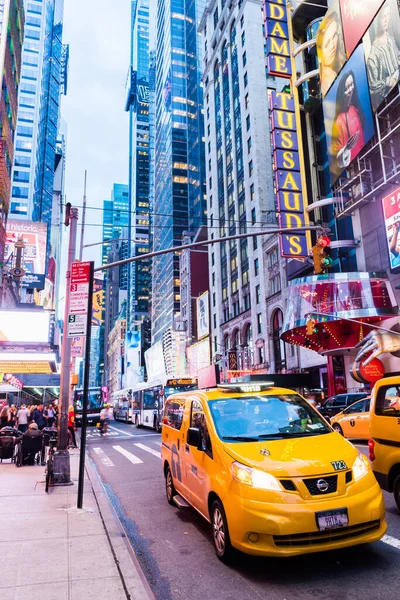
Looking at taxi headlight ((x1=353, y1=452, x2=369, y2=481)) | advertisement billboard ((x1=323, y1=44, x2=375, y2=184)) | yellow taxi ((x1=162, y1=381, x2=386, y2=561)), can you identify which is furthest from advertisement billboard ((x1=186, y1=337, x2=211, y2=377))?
taxi headlight ((x1=353, y1=452, x2=369, y2=481))

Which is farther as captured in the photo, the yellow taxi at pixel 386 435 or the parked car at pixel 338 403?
the parked car at pixel 338 403

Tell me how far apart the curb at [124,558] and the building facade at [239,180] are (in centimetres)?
4349

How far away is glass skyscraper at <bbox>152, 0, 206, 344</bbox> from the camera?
127 metres

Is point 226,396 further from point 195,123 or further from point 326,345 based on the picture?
point 195,123

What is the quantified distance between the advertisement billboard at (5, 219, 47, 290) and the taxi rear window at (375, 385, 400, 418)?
3714 centimetres

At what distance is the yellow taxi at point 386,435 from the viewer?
705 centimetres

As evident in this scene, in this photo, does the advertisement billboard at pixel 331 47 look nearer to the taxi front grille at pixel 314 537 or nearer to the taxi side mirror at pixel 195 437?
the taxi side mirror at pixel 195 437

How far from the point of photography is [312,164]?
46406 millimetres

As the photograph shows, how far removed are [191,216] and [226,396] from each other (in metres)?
120

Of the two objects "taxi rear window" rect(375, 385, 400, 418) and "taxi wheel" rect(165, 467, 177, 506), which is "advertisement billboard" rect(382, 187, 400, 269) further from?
"taxi wheel" rect(165, 467, 177, 506)

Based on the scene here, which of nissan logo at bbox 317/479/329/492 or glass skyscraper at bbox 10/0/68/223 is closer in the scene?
nissan logo at bbox 317/479/329/492

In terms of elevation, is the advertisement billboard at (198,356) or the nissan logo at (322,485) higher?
the advertisement billboard at (198,356)

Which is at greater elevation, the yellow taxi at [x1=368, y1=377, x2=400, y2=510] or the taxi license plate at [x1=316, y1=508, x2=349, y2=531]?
the yellow taxi at [x1=368, y1=377, x2=400, y2=510]

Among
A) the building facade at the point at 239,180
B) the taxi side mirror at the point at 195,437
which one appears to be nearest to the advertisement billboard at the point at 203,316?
the building facade at the point at 239,180
